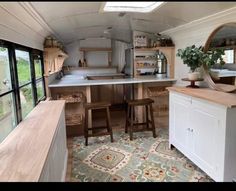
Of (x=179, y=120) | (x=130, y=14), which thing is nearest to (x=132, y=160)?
(x=179, y=120)

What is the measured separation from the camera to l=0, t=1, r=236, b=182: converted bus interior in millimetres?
1089

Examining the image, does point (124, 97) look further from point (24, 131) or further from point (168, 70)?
point (24, 131)

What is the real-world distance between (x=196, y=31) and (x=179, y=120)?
49.6 inches

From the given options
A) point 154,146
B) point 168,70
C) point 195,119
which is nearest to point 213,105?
point 195,119

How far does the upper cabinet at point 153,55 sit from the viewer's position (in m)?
3.76

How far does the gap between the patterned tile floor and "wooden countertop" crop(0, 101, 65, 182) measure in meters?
0.59

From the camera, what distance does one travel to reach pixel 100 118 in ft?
15.7

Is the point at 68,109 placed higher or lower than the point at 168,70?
lower

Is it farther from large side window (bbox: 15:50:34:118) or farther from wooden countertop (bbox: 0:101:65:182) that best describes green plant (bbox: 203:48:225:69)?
large side window (bbox: 15:50:34:118)

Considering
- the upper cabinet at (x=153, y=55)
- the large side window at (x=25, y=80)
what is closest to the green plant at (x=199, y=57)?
the upper cabinet at (x=153, y=55)

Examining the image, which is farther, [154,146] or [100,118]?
[100,118]

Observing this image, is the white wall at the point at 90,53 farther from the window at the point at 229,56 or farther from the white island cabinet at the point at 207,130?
the window at the point at 229,56
